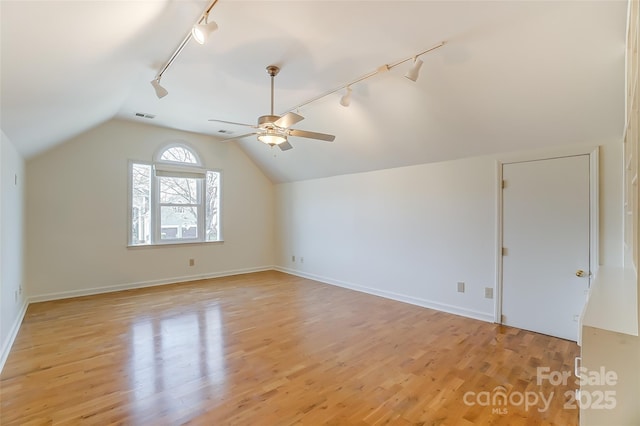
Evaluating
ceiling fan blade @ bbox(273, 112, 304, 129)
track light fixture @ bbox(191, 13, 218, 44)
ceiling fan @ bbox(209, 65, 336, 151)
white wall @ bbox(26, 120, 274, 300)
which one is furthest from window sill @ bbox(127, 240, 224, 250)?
track light fixture @ bbox(191, 13, 218, 44)

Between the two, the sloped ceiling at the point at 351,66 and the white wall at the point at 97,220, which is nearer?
the sloped ceiling at the point at 351,66

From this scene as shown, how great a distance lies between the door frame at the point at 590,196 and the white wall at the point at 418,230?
0.18 ft

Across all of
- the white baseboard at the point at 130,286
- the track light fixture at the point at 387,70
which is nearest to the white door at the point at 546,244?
the track light fixture at the point at 387,70

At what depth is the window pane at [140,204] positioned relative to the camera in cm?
558

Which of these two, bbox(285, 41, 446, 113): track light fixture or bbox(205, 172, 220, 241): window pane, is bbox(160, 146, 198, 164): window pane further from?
bbox(285, 41, 446, 113): track light fixture

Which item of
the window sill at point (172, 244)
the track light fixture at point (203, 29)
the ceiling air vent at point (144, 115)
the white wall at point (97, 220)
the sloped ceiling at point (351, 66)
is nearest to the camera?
the track light fixture at point (203, 29)

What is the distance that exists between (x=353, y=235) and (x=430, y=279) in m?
1.65

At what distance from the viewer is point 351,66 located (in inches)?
120

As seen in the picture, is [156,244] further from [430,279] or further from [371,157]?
[430,279]

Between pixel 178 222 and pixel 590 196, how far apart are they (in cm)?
644

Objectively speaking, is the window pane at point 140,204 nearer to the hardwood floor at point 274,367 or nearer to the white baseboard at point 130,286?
the white baseboard at point 130,286

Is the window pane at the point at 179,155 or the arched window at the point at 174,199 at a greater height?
the window pane at the point at 179,155

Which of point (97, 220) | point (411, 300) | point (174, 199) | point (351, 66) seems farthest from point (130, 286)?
point (351, 66)

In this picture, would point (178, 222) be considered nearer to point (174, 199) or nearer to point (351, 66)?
point (174, 199)
